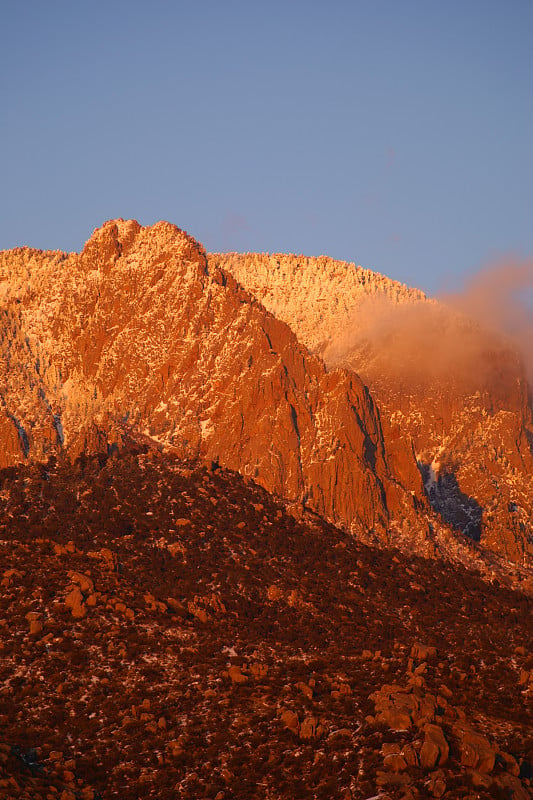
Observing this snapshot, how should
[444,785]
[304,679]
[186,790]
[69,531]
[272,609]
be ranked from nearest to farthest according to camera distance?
[444,785]
[186,790]
[304,679]
[272,609]
[69,531]

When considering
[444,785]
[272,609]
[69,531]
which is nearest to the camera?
[444,785]

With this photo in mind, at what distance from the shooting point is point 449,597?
199m

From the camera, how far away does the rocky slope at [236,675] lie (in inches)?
5005

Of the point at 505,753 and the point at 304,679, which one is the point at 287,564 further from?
the point at 505,753

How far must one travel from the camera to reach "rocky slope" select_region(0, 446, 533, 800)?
12712 cm

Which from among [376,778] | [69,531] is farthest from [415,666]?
[69,531]

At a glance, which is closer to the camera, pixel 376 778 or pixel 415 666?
pixel 376 778

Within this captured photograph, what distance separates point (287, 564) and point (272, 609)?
16211mm

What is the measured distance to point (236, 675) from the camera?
153750 mm

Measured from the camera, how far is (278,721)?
141 metres

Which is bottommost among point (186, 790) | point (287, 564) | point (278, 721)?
point (186, 790)

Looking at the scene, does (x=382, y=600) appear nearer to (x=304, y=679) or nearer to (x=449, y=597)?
(x=449, y=597)

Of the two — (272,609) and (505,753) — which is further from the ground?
(272,609)

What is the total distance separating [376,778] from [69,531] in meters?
81.4
